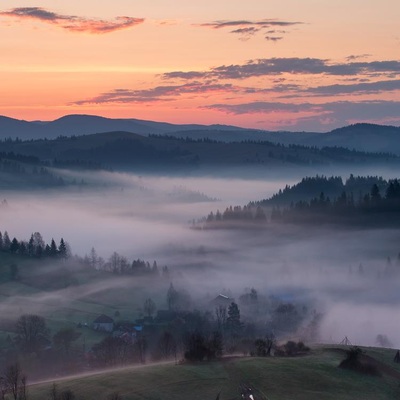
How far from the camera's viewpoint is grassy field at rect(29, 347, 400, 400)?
98.9 metres

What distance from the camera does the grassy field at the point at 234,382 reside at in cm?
9888

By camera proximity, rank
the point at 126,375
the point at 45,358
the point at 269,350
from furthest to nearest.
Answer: the point at 45,358 → the point at 269,350 → the point at 126,375

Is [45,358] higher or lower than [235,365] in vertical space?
lower

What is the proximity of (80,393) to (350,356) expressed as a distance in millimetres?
39997

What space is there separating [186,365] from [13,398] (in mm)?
25859

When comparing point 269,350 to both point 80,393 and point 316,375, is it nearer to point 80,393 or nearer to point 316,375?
point 316,375

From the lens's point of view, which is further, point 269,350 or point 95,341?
point 95,341

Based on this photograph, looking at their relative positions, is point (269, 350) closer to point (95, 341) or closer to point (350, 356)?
point (350, 356)

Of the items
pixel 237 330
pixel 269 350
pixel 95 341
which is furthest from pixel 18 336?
pixel 269 350

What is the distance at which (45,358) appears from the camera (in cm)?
16862

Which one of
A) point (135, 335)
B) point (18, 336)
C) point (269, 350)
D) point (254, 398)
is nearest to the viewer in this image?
point (254, 398)

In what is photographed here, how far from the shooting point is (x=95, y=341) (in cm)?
19112

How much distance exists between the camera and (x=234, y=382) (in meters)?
103

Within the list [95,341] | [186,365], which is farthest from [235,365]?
[95,341]
